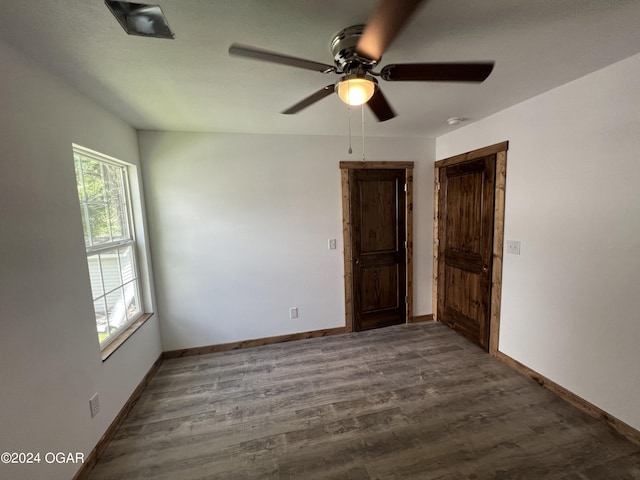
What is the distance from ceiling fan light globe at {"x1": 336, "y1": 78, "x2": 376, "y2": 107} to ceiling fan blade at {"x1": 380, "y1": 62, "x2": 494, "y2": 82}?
0.27ft

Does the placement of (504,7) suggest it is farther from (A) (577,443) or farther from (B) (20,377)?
(B) (20,377)

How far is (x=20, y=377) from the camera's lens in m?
1.20

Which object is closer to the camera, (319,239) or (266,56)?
(266,56)

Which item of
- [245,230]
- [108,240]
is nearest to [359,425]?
[245,230]

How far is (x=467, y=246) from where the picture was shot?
294 cm


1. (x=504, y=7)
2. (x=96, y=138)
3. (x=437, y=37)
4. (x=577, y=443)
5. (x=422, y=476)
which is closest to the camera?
(x=504, y=7)

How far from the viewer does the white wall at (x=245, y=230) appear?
2721 millimetres

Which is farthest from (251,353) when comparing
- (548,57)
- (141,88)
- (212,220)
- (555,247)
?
(548,57)

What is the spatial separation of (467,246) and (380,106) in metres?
2.06

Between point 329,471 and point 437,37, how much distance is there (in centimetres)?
245

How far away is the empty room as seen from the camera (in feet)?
4.03

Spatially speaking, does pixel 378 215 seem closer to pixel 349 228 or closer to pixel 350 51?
pixel 349 228

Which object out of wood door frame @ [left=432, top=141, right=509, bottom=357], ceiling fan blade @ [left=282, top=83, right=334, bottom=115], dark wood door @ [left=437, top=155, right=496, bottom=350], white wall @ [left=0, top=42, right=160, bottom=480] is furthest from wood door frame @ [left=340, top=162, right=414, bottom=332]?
white wall @ [left=0, top=42, right=160, bottom=480]

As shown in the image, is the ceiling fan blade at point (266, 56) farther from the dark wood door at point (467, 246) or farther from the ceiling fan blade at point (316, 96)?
the dark wood door at point (467, 246)
